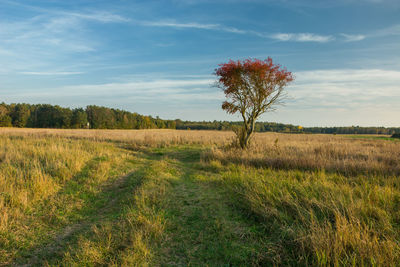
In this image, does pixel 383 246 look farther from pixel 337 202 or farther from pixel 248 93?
pixel 248 93

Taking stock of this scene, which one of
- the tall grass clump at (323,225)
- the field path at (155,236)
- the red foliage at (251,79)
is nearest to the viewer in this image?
the tall grass clump at (323,225)

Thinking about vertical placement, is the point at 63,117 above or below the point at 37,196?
above

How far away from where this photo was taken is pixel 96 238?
357 cm

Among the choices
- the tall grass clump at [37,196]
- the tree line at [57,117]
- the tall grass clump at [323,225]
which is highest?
the tree line at [57,117]

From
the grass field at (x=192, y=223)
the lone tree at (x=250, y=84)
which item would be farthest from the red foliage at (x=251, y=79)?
the grass field at (x=192, y=223)

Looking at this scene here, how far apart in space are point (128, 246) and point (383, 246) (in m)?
3.52

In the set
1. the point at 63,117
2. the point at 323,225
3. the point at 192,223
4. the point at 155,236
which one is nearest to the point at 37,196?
the point at 155,236

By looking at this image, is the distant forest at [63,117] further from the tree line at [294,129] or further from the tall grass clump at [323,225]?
the tall grass clump at [323,225]

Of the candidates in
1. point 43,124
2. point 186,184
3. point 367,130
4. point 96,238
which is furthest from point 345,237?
point 367,130

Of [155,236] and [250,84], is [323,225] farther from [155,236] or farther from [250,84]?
[250,84]

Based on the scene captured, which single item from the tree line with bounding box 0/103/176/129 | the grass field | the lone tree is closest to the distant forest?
the tree line with bounding box 0/103/176/129

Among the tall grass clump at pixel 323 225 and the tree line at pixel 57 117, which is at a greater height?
the tree line at pixel 57 117

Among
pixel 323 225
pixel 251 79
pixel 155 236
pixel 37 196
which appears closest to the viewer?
pixel 323 225

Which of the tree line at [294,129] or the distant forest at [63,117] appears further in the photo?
the tree line at [294,129]
